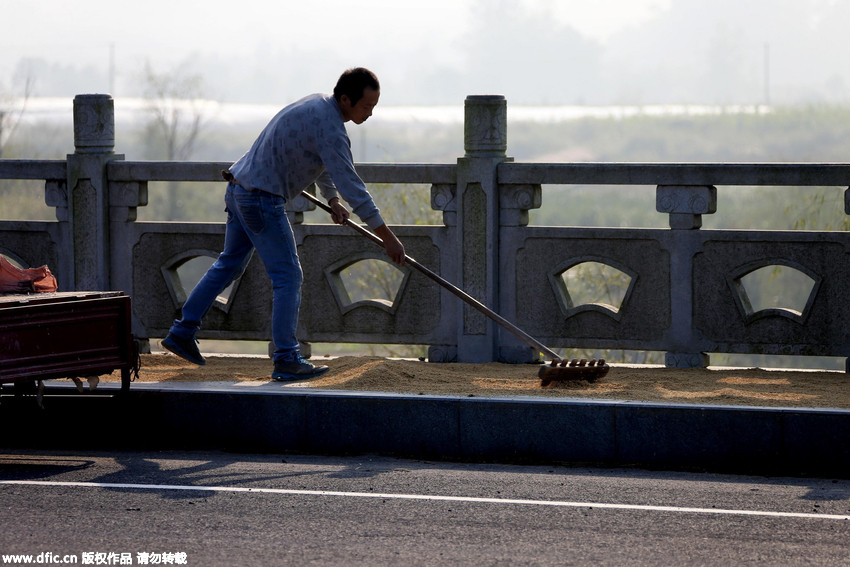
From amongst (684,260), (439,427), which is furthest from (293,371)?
(684,260)

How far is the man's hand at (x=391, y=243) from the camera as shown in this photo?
25.4 feet

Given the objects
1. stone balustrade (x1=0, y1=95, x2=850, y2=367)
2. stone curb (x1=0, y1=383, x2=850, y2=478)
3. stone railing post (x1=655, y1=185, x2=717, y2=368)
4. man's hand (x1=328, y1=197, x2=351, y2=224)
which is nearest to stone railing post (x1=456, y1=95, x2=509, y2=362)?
stone balustrade (x1=0, y1=95, x2=850, y2=367)

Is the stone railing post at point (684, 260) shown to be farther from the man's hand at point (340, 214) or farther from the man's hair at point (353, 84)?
the man's hair at point (353, 84)

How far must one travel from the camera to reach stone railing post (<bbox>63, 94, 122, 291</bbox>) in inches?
402

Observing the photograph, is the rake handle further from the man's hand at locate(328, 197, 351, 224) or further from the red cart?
the red cart

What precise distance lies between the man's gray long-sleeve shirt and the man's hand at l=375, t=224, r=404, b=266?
5cm

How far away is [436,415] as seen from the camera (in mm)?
7379

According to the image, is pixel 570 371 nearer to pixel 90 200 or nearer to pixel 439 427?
pixel 439 427

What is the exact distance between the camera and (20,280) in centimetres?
739

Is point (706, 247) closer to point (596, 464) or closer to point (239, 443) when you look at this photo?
point (596, 464)

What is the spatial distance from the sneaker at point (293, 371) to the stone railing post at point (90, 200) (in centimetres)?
265

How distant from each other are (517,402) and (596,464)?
22.0 inches

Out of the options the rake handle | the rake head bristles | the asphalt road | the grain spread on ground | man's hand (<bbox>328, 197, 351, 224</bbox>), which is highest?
man's hand (<bbox>328, 197, 351, 224</bbox>)

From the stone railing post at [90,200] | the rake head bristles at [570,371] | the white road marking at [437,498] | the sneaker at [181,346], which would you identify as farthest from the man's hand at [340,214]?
the stone railing post at [90,200]
